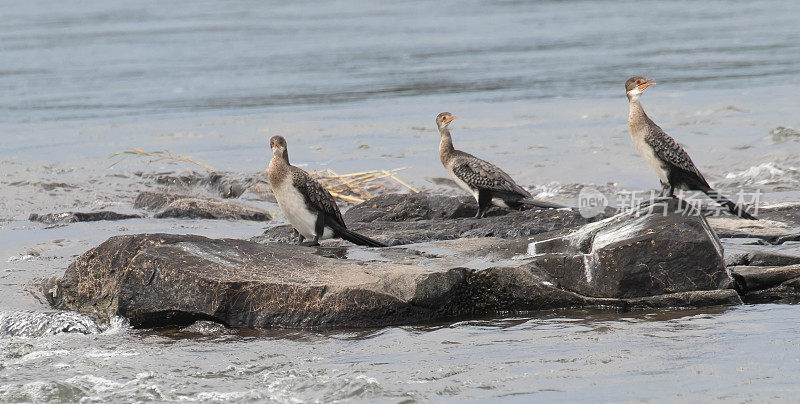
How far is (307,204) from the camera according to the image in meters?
8.47

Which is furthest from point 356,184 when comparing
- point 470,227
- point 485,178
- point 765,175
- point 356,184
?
point 765,175

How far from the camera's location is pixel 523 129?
58.6 ft

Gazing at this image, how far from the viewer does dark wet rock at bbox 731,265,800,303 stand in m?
6.72

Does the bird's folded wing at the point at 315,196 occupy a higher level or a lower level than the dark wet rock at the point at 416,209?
higher

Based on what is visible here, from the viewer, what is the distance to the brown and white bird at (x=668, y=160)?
9.08 metres

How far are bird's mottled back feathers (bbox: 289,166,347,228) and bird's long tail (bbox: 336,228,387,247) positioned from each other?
0.23ft

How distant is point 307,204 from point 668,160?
10.9 ft

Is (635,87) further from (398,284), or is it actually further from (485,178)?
(398,284)

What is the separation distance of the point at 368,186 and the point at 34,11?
4282 centimetres

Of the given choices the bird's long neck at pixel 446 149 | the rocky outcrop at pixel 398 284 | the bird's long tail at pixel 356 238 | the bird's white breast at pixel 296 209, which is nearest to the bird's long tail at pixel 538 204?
the bird's long neck at pixel 446 149

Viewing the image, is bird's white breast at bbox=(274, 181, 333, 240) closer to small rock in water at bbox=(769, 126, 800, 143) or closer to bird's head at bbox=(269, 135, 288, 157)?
bird's head at bbox=(269, 135, 288, 157)

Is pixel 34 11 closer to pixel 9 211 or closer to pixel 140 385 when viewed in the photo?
pixel 9 211

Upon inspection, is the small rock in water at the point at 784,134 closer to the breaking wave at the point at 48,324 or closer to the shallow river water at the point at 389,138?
the shallow river water at the point at 389,138

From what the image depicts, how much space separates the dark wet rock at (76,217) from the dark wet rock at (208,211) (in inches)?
17.0
